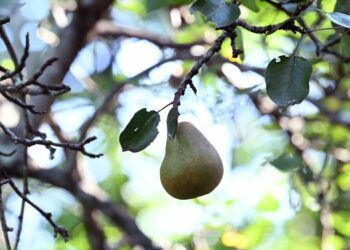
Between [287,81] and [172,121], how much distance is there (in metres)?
0.13

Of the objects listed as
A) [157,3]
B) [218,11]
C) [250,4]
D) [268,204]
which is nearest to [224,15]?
[218,11]

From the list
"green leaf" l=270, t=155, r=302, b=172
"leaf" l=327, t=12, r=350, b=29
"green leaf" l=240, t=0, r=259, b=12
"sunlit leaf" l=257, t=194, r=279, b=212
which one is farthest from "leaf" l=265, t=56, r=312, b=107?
"sunlit leaf" l=257, t=194, r=279, b=212

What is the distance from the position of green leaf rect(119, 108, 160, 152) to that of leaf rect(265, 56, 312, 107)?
0.13 meters

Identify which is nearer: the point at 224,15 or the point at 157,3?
the point at 224,15

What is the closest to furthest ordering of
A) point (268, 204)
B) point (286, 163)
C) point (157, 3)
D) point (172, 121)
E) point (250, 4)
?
point (172, 121) → point (250, 4) → point (286, 163) → point (157, 3) → point (268, 204)

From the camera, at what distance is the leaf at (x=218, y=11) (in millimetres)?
808

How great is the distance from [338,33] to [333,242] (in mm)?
834

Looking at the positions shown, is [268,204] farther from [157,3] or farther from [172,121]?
[172,121]

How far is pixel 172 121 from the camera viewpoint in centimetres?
78

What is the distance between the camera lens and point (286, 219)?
2182 millimetres

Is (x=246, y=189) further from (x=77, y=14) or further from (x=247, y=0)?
(x=247, y=0)

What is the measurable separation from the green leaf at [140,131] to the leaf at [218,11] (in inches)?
4.7

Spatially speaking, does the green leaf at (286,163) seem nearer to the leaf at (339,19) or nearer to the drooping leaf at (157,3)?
the leaf at (339,19)

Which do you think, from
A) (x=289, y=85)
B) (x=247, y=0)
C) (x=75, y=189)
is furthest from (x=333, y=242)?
(x=289, y=85)
